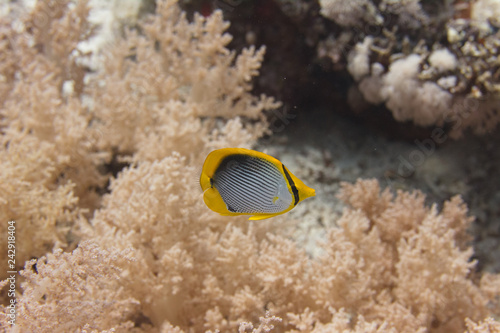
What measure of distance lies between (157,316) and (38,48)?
346cm

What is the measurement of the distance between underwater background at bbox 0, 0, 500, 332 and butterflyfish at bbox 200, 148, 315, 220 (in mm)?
139

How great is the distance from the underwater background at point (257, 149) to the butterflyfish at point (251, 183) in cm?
14

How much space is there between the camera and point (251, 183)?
1.35 meters

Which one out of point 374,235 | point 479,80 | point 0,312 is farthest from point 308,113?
point 0,312

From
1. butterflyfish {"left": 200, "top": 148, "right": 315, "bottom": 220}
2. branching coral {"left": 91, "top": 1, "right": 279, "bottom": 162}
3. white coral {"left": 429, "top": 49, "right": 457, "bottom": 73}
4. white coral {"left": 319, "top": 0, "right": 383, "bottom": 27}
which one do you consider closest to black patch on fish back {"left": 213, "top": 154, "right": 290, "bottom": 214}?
butterflyfish {"left": 200, "top": 148, "right": 315, "bottom": 220}

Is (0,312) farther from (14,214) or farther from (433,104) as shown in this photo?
(433,104)

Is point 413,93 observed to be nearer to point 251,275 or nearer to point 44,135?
point 251,275

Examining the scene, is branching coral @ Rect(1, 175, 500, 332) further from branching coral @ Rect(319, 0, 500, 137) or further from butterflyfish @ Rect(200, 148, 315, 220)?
branching coral @ Rect(319, 0, 500, 137)

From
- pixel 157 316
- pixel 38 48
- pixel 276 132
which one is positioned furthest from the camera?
pixel 276 132

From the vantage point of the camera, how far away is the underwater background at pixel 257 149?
2.18 metres

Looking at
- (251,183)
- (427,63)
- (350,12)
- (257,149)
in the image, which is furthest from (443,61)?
(251,183)

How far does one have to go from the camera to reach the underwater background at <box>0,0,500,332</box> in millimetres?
2180

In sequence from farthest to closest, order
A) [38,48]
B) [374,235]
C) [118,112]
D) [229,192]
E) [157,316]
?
[38,48] → [118,112] → [374,235] → [157,316] → [229,192]

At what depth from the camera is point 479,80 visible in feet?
11.5
